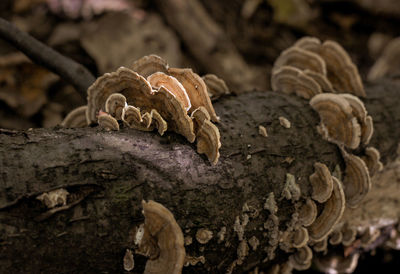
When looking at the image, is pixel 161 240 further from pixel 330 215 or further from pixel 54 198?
pixel 330 215

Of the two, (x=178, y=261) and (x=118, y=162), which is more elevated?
(x=118, y=162)

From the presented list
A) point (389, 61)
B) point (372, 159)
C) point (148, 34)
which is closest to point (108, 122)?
point (372, 159)

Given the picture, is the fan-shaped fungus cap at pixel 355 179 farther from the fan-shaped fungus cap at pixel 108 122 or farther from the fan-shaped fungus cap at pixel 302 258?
the fan-shaped fungus cap at pixel 108 122

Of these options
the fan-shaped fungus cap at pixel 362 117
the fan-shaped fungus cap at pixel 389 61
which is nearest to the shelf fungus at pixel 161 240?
the fan-shaped fungus cap at pixel 362 117

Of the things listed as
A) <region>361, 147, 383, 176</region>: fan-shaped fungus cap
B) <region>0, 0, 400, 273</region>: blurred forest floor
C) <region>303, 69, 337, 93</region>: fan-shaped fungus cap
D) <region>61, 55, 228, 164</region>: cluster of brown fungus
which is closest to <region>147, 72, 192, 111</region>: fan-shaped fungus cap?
<region>61, 55, 228, 164</region>: cluster of brown fungus

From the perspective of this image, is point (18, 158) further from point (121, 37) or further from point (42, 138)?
point (121, 37)

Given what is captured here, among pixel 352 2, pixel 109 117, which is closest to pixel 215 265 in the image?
pixel 109 117
